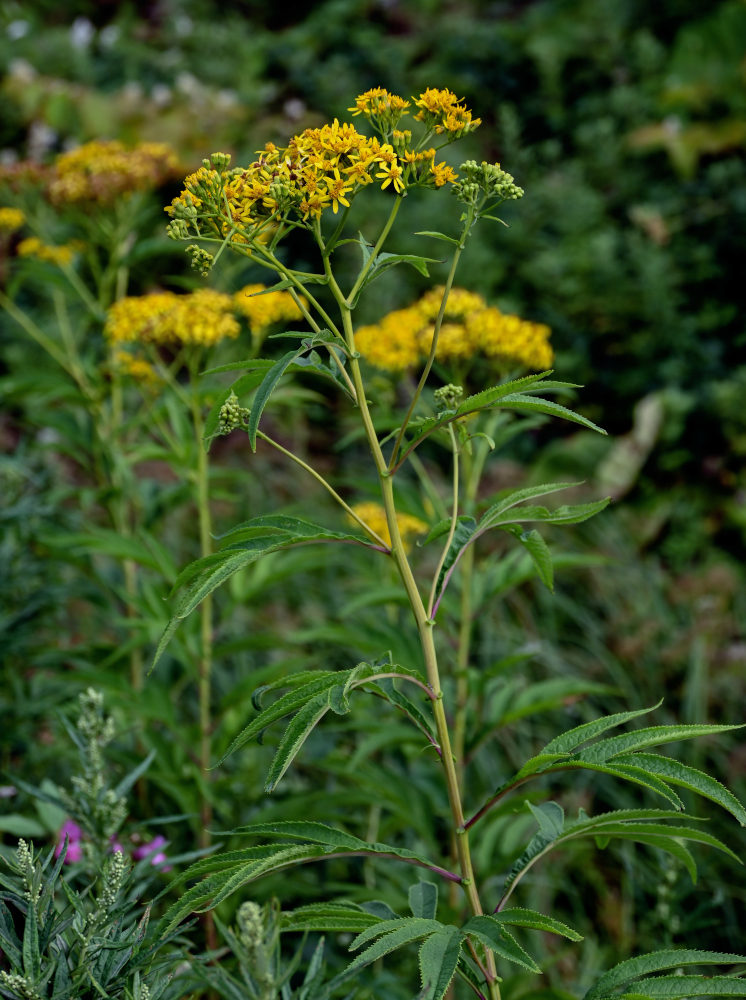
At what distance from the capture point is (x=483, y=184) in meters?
1.18

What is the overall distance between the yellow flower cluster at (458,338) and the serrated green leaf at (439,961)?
48.2 inches

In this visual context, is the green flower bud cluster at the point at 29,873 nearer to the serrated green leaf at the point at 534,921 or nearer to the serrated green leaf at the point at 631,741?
the serrated green leaf at the point at 534,921

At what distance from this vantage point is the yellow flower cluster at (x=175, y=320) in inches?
79.6

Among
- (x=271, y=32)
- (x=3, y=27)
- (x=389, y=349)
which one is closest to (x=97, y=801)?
(x=389, y=349)

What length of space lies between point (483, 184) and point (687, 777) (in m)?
0.74

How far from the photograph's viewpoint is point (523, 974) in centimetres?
183

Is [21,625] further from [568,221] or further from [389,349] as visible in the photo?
[568,221]

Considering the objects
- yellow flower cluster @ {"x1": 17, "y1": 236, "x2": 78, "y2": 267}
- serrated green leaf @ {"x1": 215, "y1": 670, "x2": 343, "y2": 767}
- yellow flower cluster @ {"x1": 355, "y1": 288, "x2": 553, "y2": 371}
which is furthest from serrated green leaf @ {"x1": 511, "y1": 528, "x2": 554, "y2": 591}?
yellow flower cluster @ {"x1": 17, "y1": 236, "x2": 78, "y2": 267}

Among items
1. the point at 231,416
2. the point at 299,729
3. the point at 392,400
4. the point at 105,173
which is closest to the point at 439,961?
the point at 299,729

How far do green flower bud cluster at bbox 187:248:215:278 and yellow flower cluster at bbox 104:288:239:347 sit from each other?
92 cm

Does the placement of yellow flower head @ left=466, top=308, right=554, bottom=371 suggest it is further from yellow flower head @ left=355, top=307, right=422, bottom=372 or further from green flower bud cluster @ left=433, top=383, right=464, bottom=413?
Result: green flower bud cluster @ left=433, top=383, right=464, bottom=413

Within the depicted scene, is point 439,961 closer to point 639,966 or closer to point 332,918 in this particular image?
point 332,918

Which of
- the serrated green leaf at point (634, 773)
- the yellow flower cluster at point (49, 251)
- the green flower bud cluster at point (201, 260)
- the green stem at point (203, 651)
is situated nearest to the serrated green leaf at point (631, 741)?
the serrated green leaf at point (634, 773)

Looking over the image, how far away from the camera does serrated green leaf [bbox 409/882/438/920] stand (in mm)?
1082
